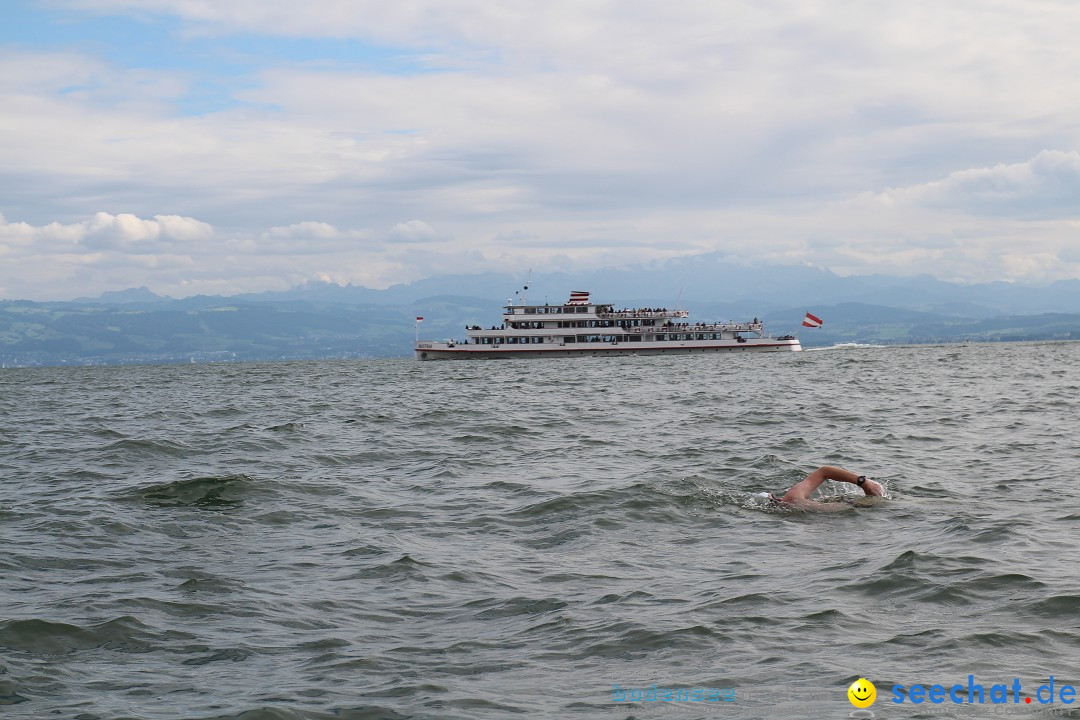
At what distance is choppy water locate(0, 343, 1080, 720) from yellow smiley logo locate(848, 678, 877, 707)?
0.26 feet

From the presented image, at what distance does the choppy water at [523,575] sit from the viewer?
717 cm

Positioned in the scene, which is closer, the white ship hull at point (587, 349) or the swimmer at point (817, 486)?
the swimmer at point (817, 486)

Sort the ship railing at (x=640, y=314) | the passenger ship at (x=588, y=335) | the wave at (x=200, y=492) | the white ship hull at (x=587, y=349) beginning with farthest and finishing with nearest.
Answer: the ship railing at (x=640, y=314) → the passenger ship at (x=588, y=335) → the white ship hull at (x=587, y=349) → the wave at (x=200, y=492)

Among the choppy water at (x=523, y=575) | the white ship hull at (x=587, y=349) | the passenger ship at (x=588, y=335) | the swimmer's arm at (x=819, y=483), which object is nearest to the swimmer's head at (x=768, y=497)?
the swimmer's arm at (x=819, y=483)

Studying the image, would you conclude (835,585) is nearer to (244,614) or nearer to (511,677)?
(511,677)

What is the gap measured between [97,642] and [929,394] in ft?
118

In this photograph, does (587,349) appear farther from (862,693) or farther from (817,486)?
(862,693)

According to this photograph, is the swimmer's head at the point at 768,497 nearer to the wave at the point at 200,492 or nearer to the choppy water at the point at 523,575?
the choppy water at the point at 523,575

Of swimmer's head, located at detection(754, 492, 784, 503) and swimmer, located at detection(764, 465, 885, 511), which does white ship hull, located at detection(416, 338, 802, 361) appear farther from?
swimmer, located at detection(764, 465, 885, 511)

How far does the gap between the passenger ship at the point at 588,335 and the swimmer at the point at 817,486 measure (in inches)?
3583

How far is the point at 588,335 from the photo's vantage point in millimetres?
107188

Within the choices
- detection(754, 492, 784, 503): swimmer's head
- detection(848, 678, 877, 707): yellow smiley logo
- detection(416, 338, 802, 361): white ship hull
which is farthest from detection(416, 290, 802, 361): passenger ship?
detection(848, 678, 877, 707): yellow smiley logo

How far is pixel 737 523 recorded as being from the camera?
1337 centimetres

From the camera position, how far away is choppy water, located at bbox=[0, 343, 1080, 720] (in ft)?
23.5
